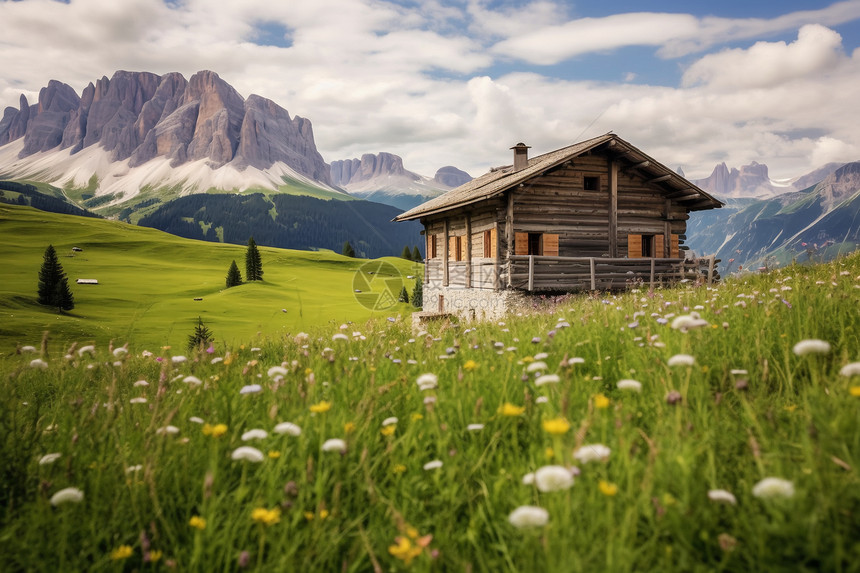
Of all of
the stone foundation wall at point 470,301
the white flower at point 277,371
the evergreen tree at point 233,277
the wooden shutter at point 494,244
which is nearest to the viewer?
the white flower at point 277,371

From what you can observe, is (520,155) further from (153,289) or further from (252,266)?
(252,266)

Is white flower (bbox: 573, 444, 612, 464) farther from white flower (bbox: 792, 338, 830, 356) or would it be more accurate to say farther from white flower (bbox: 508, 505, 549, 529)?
white flower (bbox: 792, 338, 830, 356)

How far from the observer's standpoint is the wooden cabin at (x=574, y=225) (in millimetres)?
20359

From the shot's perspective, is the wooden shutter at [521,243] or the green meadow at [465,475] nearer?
the green meadow at [465,475]

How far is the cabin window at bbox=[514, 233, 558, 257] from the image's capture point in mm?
21875

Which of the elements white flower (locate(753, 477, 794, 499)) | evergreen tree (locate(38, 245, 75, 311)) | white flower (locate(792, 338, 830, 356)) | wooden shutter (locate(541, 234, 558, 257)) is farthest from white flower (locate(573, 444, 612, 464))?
evergreen tree (locate(38, 245, 75, 311))

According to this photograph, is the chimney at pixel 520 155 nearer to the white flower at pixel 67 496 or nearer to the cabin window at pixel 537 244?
the cabin window at pixel 537 244

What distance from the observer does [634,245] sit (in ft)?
77.4

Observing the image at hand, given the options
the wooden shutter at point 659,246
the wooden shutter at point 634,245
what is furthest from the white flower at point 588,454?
the wooden shutter at point 659,246

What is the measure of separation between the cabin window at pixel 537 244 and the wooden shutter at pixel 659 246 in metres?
5.72

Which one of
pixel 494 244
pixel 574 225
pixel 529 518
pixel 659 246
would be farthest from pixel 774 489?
pixel 659 246

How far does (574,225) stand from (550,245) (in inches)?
67.6

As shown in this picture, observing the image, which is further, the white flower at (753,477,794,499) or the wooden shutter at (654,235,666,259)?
Answer: the wooden shutter at (654,235,666,259)

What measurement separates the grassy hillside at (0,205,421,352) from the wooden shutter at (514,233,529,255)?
10.3m
